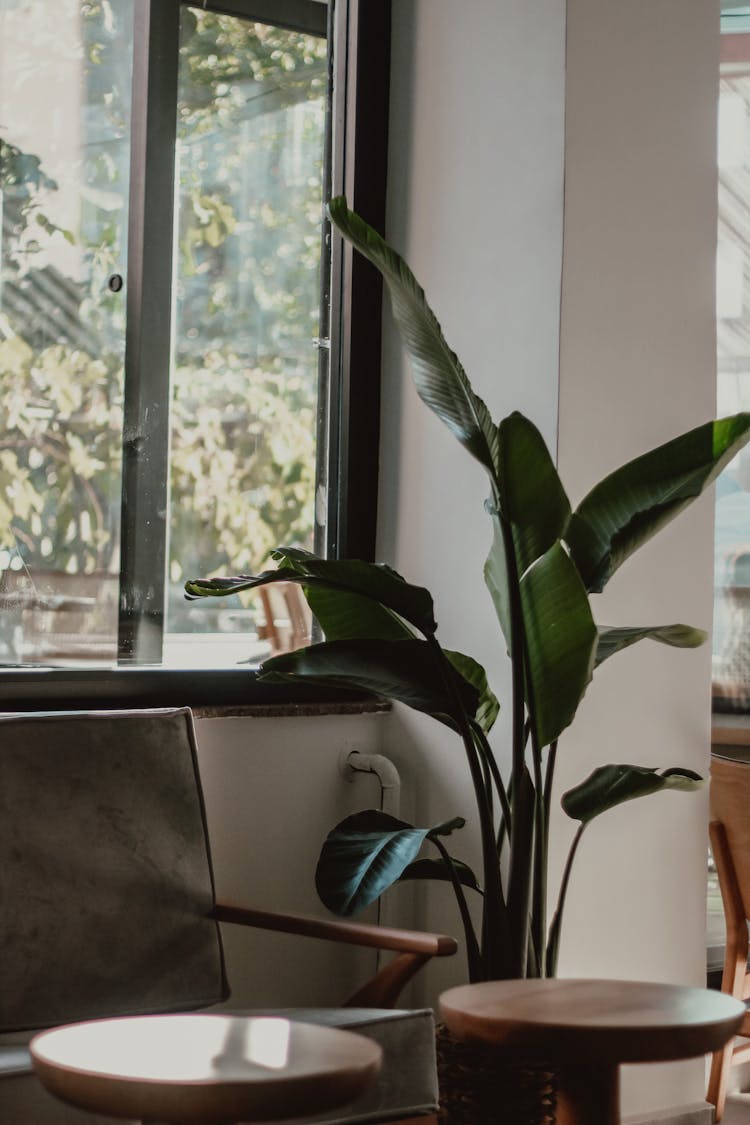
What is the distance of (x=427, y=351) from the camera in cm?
223

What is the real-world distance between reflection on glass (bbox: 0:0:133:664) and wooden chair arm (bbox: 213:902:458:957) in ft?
2.43

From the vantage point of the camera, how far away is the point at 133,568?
2.87 m

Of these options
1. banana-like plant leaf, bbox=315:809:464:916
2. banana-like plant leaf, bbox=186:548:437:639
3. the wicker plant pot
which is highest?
banana-like plant leaf, bbox=186:548:437:639

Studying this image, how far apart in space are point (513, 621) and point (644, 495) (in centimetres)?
31

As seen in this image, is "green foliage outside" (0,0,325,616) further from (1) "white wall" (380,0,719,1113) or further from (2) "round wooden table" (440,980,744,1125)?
(2) "round wooden table" (440,980,744,1125)

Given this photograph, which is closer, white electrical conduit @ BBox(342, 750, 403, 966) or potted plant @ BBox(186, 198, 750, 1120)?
potted plant @ BBox(186, 198, 750, 1120)

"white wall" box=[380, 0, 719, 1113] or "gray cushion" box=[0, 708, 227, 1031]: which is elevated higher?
"white wall" box=[380, 0, 719, 1113]

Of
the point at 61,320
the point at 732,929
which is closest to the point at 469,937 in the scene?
the point at 732,929

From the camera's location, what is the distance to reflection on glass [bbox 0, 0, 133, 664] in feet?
9.00

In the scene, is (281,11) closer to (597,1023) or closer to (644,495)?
(644,495)

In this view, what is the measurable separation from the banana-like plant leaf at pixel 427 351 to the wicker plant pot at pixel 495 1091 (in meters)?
0.99

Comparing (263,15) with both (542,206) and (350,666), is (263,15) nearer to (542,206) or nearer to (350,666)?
(542,206)

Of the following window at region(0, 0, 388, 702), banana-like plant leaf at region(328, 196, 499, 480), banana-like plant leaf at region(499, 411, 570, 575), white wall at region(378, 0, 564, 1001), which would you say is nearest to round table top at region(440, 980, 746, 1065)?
banana-like plant leaf at region(499, 411, 570, 575)

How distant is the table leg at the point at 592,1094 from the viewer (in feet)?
5.80
